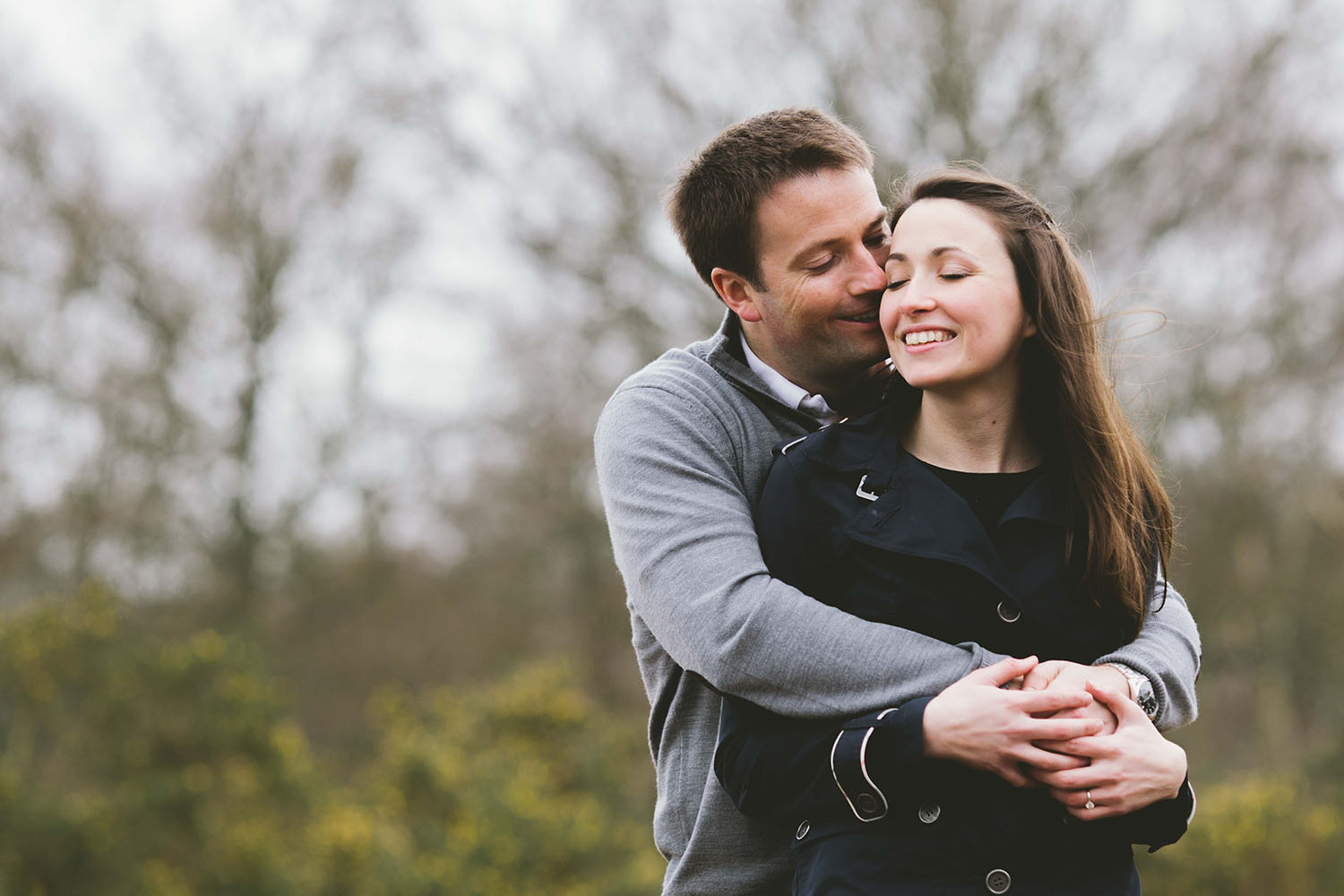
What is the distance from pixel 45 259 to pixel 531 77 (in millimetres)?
6745

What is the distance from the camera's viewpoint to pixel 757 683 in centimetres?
195

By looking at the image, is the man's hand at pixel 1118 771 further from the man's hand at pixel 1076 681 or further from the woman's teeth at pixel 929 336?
the woman's teeth at pixel 929 336

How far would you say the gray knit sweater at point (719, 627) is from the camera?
6.31 feet

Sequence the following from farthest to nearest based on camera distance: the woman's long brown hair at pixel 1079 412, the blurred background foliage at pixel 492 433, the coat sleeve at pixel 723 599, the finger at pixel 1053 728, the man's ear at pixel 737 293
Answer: the blurred background foliage at pixel 492 433, the man's ear at pixel 737 293, the woman's long brown hair at pixel 1079 412, the coat sleeve at pixel 723 599, the finger at pixel 1053 728

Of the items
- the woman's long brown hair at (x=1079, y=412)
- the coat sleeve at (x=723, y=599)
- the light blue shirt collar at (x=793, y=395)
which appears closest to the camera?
the coat sleeve at (x=723, y=599)

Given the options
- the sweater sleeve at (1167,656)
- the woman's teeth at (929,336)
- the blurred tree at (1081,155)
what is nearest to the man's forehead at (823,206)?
the woman's teeth at (929,336)

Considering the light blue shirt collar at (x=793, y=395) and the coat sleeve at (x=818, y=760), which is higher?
the light blue shirt collar at (x=793, y=395)

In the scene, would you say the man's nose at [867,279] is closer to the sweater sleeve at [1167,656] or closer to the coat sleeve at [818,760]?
the sweater sleeve at [1167,656]

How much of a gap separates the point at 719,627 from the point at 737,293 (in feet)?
2.99

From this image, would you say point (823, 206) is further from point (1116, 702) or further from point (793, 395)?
point (1116, 702)

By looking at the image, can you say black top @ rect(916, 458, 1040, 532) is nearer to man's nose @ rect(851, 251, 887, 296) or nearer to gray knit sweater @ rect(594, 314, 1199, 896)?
gray knit sweater @ rect(594, 314, 1199, 896)

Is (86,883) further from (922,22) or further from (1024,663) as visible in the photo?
(922,22)

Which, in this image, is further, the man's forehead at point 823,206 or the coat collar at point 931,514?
the man's forehead at point 823,206

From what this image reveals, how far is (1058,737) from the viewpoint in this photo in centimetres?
183
